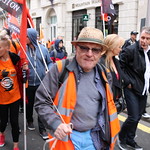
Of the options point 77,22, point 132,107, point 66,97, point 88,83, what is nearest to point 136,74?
point 132,107

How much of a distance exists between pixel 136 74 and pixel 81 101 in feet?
5.40

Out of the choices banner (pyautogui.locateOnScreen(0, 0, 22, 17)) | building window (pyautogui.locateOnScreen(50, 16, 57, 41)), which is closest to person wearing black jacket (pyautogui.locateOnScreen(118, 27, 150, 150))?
banner (pyautogui.locateOnScreen(0, 0, 22, 17))

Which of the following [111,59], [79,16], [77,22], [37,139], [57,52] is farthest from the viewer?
[77,22]

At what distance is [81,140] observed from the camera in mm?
1892

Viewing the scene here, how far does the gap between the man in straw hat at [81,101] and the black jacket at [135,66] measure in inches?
50.7

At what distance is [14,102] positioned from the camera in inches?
122

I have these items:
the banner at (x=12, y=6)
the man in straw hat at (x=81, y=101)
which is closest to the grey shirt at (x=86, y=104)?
the man in straw hat at (x=81, y=101)

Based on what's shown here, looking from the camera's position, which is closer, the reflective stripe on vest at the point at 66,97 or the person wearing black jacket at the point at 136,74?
the reflective stripe on vest at the point at 66,97

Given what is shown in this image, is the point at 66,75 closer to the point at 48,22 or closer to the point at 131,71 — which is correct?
the point at 131,71

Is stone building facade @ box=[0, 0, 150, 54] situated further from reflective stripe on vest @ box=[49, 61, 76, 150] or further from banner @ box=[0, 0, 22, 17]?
reflective stripe on vest @ box=[49, 61, 76, 150]

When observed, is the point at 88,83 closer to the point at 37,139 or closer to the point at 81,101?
the point at 81,101

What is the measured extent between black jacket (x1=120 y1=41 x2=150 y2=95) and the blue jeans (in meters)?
1.46

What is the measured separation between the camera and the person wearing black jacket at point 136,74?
3154mm

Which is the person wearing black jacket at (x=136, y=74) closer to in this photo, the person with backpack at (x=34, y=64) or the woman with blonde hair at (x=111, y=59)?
the woman with blonde hair at (x=111, y=59)
